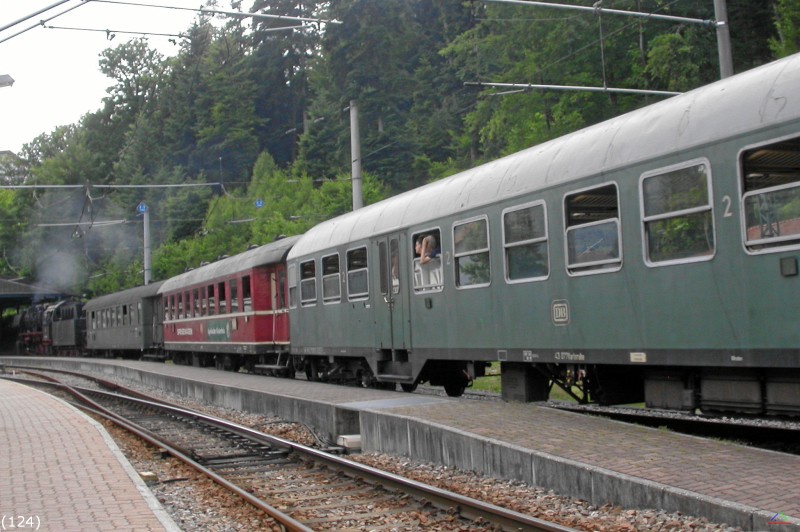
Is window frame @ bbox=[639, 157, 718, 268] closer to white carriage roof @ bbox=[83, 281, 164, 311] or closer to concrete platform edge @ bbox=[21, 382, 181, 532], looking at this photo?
concrete platform edge @ bbox=[21, 382, 181, 532]

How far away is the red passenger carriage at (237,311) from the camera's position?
2247 centimetres

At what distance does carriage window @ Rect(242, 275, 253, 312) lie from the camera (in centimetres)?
2336

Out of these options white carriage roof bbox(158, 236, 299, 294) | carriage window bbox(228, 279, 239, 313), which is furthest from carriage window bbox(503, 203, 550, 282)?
carriage window bbox(228, 279, 239, 313)

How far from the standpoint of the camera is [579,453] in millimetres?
8328

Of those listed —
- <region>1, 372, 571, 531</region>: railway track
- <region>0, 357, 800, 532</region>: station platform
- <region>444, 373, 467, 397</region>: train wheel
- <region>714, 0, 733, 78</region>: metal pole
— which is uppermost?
<region>714, 0, 733, 78</region>: metal pole

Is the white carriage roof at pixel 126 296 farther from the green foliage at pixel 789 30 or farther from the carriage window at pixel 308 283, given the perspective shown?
the green foliage at pixel 789 30

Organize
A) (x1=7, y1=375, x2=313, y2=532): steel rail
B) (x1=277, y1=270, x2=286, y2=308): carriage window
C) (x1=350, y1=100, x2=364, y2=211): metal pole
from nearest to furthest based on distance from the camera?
(x1=7, y1=375, x2=313, y2=532): steel rail
(x1=277, y1=270, x2=286, y2=308): carriage window
(x1=350, y1=100, x2=364, y2=211): metal pole

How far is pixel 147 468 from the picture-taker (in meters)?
11.7

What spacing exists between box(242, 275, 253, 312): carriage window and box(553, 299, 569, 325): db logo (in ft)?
43.7

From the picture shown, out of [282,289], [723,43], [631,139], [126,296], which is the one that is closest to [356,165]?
[282,289]

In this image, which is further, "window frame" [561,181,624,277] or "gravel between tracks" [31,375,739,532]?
"window frame" [561,181,624,277]

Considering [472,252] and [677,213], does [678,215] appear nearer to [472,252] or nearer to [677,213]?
[677,213]

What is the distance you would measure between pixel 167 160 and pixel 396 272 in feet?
233

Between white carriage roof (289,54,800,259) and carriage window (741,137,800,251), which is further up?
white carriage roof (289,54,800,259)
